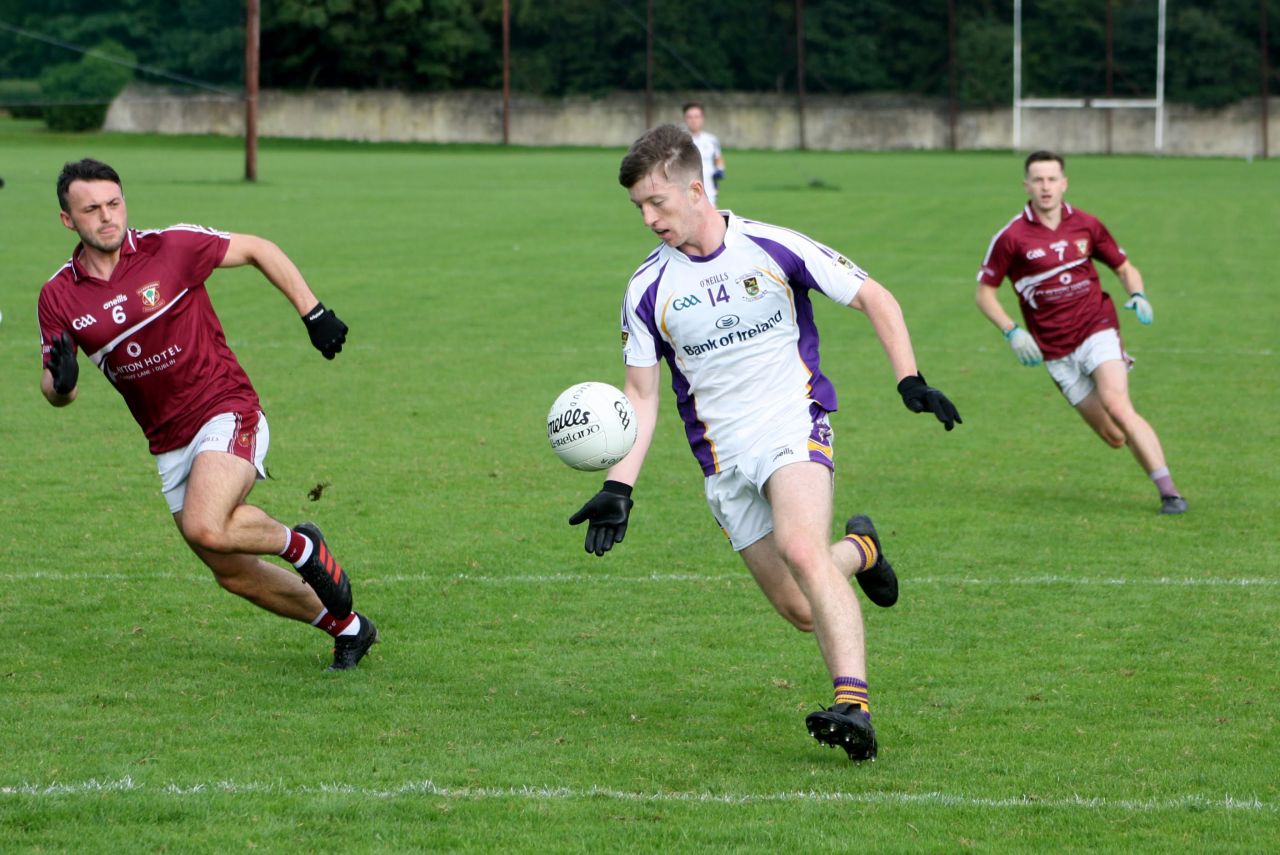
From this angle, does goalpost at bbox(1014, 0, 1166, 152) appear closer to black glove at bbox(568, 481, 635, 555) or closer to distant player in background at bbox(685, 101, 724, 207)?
distant player in background at bbox(685, 101, 724, 207)

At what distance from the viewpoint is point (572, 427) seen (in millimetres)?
6395

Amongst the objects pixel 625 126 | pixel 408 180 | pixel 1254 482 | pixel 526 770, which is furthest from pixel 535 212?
pixel 625 126

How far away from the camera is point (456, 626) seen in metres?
8.02

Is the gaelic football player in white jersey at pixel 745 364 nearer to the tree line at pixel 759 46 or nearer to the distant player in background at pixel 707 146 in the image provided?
the distant player in background at pixel 707 146

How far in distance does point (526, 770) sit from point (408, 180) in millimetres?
38773

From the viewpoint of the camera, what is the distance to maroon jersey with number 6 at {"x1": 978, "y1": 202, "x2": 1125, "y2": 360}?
11031 mm

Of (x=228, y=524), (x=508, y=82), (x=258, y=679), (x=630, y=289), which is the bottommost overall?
(x=258, y=679)

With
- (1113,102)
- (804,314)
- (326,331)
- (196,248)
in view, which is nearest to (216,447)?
(326,331)

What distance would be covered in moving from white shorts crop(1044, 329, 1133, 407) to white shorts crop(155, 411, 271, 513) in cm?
568

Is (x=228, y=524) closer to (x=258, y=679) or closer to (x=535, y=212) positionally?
→ (x=258, y=679)

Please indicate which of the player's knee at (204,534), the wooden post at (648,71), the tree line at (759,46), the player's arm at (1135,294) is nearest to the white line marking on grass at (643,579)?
the player's knee at (204,534)

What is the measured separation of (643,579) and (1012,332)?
3091mm

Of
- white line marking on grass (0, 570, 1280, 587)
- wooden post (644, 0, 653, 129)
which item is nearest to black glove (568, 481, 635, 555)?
white line marking on grass (0, 570, 1280, 587)

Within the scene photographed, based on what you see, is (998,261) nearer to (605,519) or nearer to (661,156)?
(661,156)
